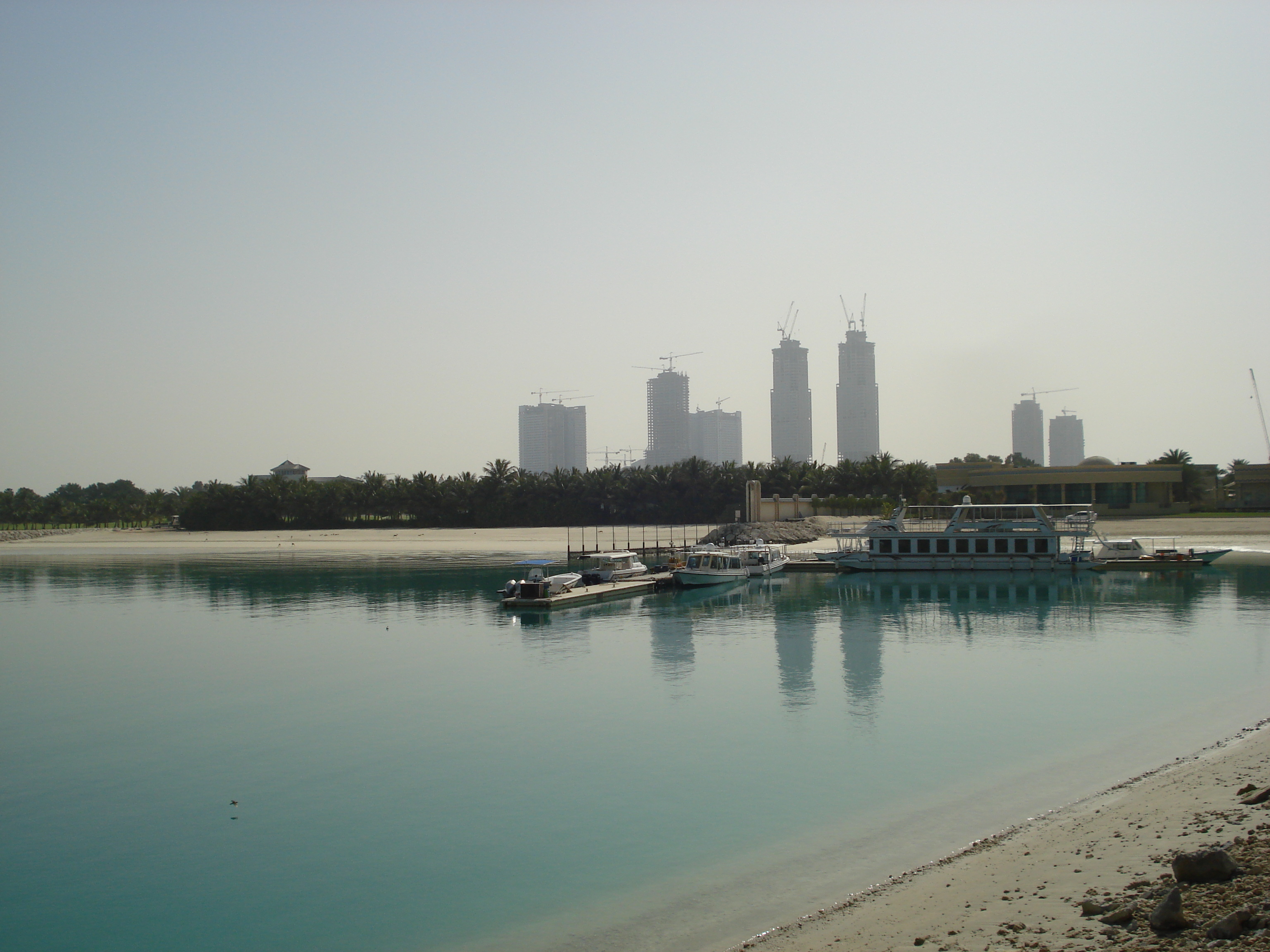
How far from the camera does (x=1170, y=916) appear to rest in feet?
32.6

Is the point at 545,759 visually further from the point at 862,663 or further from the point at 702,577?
the point at 702,577

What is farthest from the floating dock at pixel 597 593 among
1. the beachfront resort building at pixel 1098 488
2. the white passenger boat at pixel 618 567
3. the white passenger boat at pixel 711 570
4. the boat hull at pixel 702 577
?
the beachfront resort building at pixel 1098 488

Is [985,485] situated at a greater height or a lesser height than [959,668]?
greater

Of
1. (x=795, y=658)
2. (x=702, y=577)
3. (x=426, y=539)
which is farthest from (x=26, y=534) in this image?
(x=795, y=658)

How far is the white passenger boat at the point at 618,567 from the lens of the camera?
6366 centimetres

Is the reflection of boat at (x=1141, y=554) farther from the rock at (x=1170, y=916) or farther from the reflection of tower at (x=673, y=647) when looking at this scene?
the rock at (x=1170, y=916)

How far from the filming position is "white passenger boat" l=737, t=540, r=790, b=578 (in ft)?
231

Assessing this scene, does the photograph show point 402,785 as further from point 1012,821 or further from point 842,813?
point 1012,821

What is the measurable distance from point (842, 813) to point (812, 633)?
79.7ft

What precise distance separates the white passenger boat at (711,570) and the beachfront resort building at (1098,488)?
49.3 m

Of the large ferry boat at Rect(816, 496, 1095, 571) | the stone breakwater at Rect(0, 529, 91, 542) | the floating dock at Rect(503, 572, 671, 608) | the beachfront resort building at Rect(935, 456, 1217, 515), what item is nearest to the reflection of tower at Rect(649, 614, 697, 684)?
the floating dock at Rect(503, 572, 671, 608)

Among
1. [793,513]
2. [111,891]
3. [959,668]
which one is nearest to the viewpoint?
[111,891]

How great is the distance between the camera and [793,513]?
108 metres

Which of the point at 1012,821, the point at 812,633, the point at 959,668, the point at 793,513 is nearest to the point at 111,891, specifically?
the point at 1012,821
